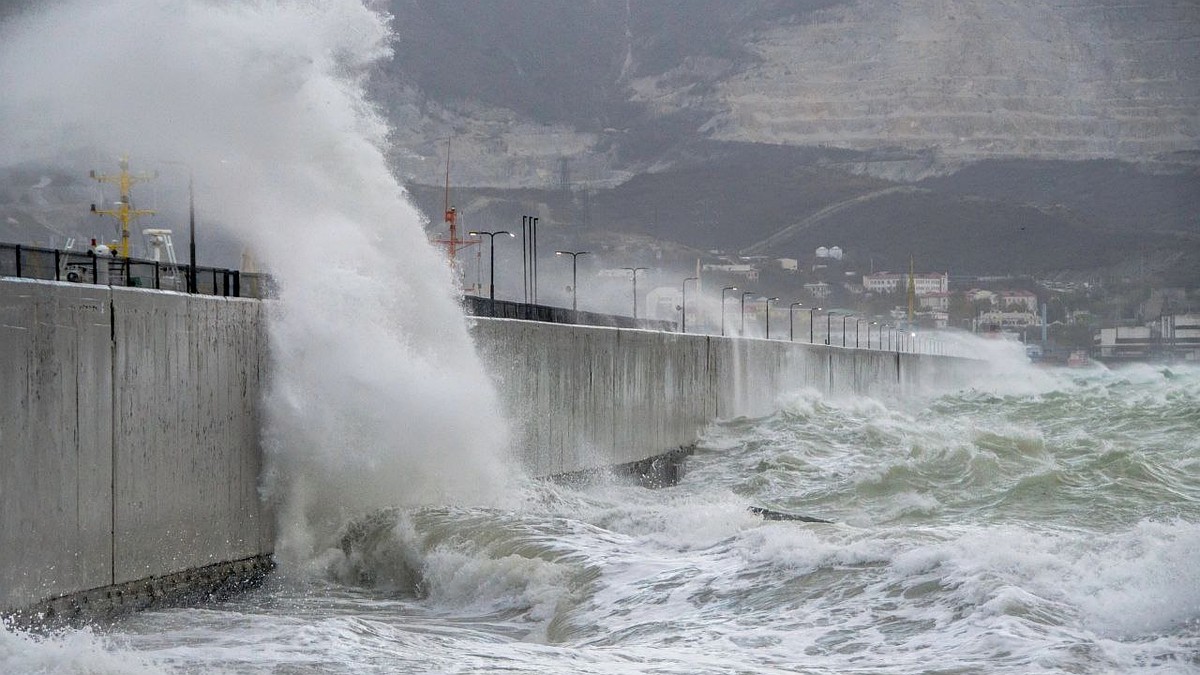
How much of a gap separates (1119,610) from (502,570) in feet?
17.9

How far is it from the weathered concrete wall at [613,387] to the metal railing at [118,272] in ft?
15.0

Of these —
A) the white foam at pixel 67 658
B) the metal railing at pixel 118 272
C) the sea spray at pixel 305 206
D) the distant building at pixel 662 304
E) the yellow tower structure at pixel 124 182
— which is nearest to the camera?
the white foam at pixel 67 658

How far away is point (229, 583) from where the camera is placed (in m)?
14.0

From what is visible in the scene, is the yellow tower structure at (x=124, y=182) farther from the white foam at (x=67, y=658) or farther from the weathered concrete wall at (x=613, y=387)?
the white foam at (x=67, y=658)

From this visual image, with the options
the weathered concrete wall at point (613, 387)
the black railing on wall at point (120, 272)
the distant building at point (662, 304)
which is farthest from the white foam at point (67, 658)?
the distant building at point (662, 304)

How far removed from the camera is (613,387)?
28016mm

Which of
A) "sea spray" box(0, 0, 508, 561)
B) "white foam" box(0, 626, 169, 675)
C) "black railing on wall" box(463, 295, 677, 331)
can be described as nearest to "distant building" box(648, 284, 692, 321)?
"black railing on wall" box(463, 295, 677, 331)

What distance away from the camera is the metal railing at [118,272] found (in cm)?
1205

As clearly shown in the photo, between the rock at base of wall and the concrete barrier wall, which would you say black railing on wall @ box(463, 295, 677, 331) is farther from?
the concrete barrier wall

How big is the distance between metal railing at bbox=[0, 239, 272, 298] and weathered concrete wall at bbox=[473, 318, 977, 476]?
457cm

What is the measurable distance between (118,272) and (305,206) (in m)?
5.29

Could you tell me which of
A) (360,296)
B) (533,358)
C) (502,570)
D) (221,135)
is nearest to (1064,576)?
(502,570)

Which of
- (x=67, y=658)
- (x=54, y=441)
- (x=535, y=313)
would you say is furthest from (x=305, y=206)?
(x=535, y=313)

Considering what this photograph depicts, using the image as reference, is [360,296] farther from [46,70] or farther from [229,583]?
[46,70]
